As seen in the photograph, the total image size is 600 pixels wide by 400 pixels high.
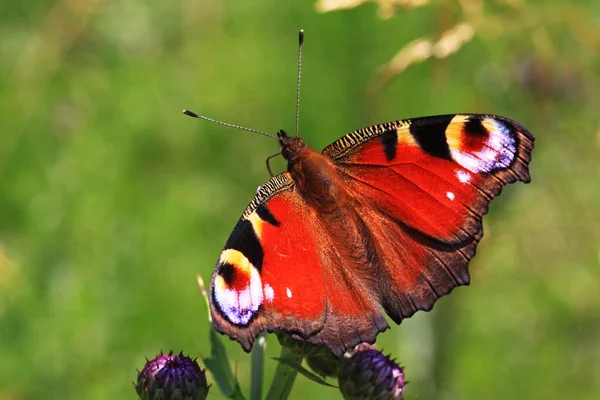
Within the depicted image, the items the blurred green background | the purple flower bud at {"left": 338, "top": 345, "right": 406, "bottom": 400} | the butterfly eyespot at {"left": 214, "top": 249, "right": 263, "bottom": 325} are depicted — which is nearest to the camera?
the butterfly eyespot at {"left": 214, "top": 249, "right": 263, "bottom": 325}

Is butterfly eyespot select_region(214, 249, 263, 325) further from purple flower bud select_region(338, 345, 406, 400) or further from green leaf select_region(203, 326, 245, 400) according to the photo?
purple flower bud select_region(338, 345, 406, 400)

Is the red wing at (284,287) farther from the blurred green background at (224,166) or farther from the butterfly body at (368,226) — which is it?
the blurred green background at (224,166)

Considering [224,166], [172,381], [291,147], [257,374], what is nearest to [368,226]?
[291,147]

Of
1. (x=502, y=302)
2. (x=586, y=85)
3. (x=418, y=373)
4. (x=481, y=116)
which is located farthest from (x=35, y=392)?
(x=586, y=85)

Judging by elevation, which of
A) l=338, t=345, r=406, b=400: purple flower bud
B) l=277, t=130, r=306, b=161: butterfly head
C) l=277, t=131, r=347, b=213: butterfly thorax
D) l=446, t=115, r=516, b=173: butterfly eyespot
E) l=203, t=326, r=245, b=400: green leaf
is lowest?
l=338, t=345, r=406, b=400: purple flower bud

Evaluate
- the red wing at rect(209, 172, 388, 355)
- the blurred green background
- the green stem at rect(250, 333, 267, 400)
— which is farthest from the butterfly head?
the blurred green background

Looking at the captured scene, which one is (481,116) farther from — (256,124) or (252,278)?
(256,124)
